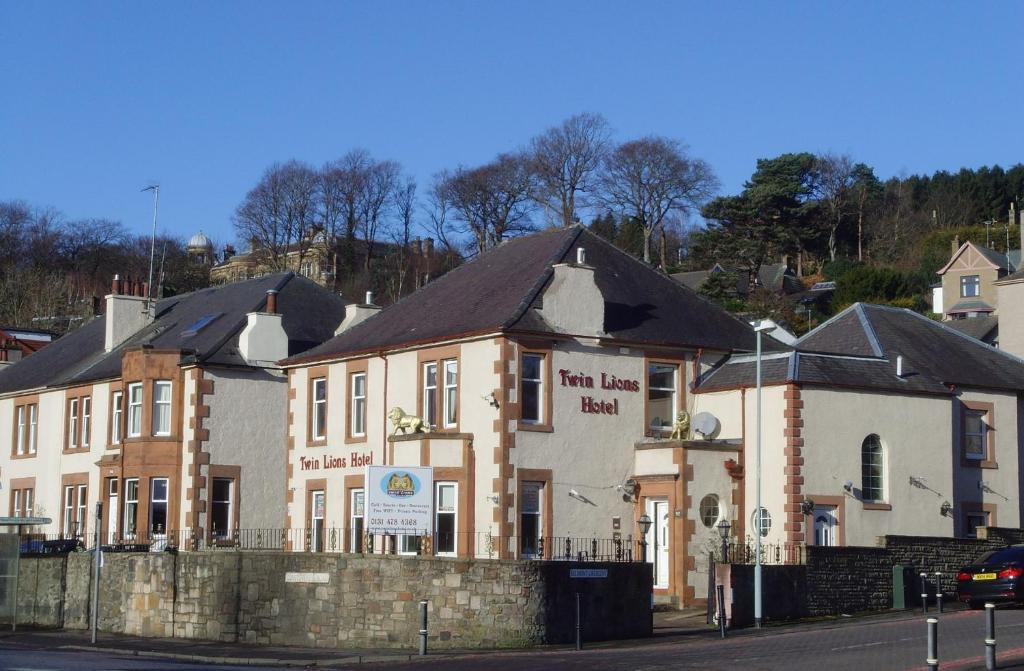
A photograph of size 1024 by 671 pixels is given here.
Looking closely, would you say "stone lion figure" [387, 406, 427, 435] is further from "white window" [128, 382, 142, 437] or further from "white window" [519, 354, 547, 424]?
"white window" [128, 382, 142, 437]

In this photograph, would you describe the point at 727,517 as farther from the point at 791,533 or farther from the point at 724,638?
the point at 724,638

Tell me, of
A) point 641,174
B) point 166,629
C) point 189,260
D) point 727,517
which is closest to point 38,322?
point 189,260

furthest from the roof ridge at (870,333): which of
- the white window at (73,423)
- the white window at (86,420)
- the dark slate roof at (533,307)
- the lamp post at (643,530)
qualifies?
the white window at (73,423)

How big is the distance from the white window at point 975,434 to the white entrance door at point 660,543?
9.94 metres

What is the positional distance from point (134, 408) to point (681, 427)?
58.4 ft

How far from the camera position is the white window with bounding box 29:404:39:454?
5150 cm

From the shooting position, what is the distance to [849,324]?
144 ft

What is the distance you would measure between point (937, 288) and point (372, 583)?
243ft

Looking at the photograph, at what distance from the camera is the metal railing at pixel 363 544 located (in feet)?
115

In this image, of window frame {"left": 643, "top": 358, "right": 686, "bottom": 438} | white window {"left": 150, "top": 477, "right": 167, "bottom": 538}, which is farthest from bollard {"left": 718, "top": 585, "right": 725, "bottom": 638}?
white window {"left": 150, "top": 477, "right": 167, "bottom": 538}

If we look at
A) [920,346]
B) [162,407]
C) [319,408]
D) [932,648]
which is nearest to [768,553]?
[920,346]

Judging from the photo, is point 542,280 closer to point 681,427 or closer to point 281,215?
point 681,427

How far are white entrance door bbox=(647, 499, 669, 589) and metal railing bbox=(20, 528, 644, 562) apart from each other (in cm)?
45

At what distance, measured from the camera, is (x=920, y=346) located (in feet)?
140
